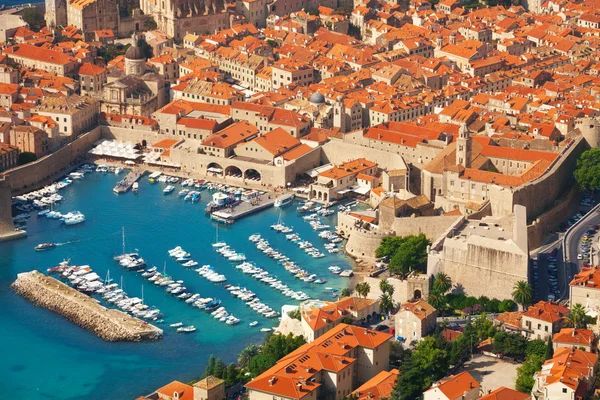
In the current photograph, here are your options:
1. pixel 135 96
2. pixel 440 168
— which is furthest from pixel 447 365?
pixel 135 96

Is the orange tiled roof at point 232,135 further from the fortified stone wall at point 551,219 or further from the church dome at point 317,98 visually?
the fortified stone wall at point 551,219

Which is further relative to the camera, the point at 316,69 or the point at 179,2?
the point at 179,2

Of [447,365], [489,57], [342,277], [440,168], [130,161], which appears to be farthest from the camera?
[489,57]

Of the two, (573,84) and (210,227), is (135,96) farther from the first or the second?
(573,84)

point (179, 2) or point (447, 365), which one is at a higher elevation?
point (179, 2)

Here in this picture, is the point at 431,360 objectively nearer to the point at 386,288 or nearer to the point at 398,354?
the point at 398,354

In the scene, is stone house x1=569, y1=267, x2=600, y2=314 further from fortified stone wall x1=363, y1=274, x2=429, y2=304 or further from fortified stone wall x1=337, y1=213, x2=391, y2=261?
fortified stone wall x1=337, y1=213, x2=391, y2=261

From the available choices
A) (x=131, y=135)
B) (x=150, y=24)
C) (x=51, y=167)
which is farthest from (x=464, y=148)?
(x=150, y=24)
